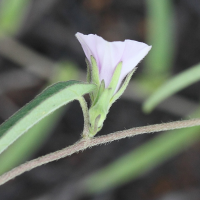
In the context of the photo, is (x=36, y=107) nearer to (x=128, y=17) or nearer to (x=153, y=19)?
(x=153, y=19)

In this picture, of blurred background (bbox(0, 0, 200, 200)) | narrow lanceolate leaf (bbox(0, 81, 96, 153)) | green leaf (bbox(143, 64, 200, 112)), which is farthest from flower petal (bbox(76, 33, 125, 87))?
blurred background (bbox(0, 0, 200, 200))

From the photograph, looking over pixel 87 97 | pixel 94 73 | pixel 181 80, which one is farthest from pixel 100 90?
pixel 87 97

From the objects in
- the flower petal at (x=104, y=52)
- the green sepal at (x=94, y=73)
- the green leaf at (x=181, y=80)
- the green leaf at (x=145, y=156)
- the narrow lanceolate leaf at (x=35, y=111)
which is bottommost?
the narrow lanceolate leaf at (x=35, y=111)

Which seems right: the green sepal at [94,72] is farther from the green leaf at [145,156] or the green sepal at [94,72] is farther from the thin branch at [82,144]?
the green leaf at [145,156]

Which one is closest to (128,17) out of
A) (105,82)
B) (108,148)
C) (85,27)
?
(85,27)

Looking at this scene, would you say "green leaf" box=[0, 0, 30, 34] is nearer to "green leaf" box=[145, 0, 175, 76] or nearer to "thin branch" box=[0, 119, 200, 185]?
"green leaf" box=[145, 0, 175, 76]

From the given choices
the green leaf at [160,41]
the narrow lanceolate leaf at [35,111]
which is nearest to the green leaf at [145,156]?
the green leaf at [160,41]
